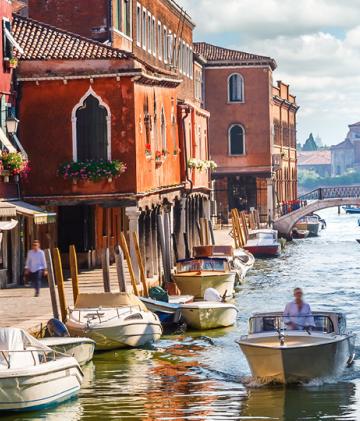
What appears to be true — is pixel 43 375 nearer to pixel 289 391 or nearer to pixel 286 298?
pixel 289 391

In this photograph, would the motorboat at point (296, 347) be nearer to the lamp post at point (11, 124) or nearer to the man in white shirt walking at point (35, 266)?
the man in white shirt walking at point (35, 266)

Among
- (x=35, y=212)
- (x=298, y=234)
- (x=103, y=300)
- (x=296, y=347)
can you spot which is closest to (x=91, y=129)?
(x=35, y=212)

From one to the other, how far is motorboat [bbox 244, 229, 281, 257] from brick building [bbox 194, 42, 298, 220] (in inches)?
415

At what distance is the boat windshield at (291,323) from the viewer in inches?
814

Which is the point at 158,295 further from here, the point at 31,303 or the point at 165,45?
the point at 165,45

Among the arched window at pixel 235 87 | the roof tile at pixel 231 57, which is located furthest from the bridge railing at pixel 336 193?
the roof tile at pixel 231 57

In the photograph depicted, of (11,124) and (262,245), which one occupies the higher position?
(11,124)

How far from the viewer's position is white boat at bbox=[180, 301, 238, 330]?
2670 cm

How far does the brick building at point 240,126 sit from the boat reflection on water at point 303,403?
43143 mm

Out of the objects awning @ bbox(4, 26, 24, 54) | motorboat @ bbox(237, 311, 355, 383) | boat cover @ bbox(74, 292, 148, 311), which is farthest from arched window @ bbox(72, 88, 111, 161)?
motorboat @ bbox(237, 311, 355, 383)

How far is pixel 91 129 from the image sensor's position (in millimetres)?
29375

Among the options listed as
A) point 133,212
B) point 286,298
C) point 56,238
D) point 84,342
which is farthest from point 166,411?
point 286,298

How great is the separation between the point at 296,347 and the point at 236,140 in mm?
44790

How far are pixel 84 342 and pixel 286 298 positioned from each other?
1474 cm
